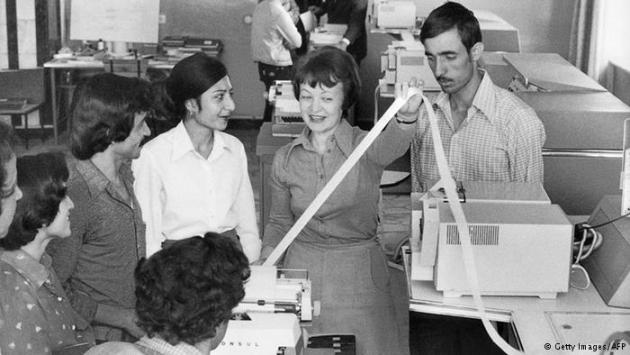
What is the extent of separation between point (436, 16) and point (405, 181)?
8.52 feet

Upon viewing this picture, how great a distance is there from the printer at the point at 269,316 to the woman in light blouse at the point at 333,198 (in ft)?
1.62

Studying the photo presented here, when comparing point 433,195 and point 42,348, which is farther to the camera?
point 433,195

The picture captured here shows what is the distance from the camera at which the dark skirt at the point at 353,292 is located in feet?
9.43

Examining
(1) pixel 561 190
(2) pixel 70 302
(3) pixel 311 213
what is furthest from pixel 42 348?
(1) pixel 561 190

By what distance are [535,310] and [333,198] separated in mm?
731

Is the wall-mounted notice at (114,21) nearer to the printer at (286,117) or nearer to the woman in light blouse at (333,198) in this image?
the printer at (286,117)

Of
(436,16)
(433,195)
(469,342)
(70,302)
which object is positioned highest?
(436,16)

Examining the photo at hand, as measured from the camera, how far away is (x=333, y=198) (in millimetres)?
3059

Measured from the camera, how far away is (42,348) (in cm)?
219

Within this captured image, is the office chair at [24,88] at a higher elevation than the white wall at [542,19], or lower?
→ lower

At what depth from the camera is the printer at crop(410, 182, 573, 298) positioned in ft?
8.88

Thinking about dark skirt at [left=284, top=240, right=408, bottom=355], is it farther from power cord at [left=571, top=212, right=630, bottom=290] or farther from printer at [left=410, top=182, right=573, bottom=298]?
power cord at [left=571, top=212, right=630, bottom=290]

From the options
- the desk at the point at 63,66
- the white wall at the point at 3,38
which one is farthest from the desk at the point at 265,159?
the white wall at the point at 3,38

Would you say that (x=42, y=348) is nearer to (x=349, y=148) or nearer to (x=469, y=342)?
(x=349, y=148)
